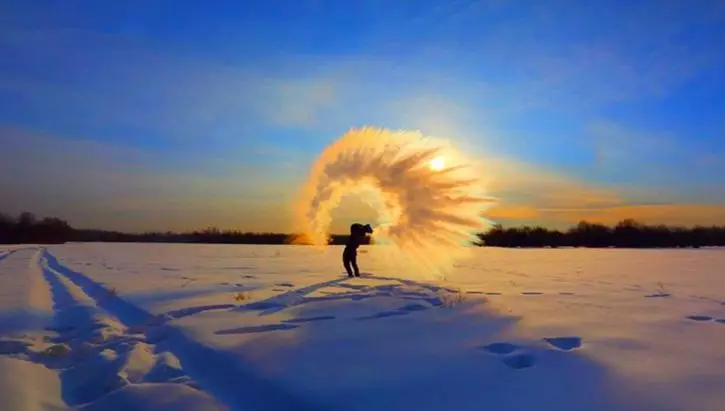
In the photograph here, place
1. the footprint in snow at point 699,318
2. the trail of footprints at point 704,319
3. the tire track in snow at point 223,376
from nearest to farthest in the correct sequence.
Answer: the tire track in snow at point 223,376 → the trail of footprints at point 704,319 → the footprint in snow at point 699,318

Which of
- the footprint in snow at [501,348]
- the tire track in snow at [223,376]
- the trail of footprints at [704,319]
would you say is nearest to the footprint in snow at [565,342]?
the footprint in snow at [501,348]

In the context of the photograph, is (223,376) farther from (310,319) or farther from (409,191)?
(409,191)

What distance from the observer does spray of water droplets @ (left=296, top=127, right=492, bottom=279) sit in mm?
14164

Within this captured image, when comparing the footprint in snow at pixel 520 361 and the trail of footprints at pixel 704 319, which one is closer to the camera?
the footprint in snow at pixel 520 361

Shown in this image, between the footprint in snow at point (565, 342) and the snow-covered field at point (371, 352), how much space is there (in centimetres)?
3

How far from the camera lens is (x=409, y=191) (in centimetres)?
1470

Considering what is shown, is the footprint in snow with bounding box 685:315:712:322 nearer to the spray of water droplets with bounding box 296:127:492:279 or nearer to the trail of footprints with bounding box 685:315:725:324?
the trail of footprints with bounding box 685:315:725:324

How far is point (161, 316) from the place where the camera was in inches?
381

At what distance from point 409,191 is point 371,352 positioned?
8532 mm

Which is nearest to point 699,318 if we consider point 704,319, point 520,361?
point 704,319

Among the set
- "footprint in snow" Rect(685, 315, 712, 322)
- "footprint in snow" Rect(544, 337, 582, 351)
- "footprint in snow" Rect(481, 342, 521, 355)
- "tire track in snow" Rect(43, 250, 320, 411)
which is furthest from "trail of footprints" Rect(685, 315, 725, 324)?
"tire track in snow" Rect(43, 250, 320, 411)

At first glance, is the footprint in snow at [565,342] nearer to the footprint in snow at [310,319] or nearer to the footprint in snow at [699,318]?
the footprint in snow at [699,318]

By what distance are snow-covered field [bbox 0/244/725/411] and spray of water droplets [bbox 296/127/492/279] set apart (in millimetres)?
2658

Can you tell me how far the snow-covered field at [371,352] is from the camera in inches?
198
